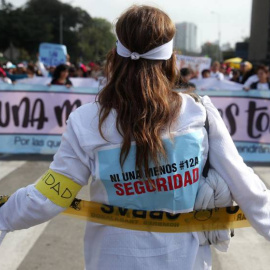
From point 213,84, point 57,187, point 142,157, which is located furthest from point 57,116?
point 142,157

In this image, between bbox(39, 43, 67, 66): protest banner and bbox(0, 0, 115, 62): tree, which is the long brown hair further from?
bbox(0, 0, 115, 62): tree

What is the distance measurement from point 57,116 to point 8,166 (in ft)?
5.11

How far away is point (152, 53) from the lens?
1.75 meters

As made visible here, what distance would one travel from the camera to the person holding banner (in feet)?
5.67

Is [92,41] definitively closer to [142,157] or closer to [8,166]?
[8,166]

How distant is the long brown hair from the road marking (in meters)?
5.58

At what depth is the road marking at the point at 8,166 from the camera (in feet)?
23.8

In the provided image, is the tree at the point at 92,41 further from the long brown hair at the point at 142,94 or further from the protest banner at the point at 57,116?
the long brown hair at the point at 142,94

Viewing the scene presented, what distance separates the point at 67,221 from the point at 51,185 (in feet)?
11.2

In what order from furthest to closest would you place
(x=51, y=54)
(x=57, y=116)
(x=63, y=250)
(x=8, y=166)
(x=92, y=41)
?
(x=92, y=41)
(x=51, y=54)
(x=57, y=116)
(x=8, y=166)
(x=63, y=250)

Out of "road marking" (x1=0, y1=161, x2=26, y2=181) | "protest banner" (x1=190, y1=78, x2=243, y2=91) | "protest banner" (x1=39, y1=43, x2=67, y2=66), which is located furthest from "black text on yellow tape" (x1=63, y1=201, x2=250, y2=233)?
"protest banner" (x1=39, y1=43, x2=67, y2=66)

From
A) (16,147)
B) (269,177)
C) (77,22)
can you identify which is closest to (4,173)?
(16,147)

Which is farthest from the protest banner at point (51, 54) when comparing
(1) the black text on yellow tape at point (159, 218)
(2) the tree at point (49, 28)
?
(2) the tree at point (49, 28)

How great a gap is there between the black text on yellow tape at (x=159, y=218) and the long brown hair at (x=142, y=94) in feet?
0.60
